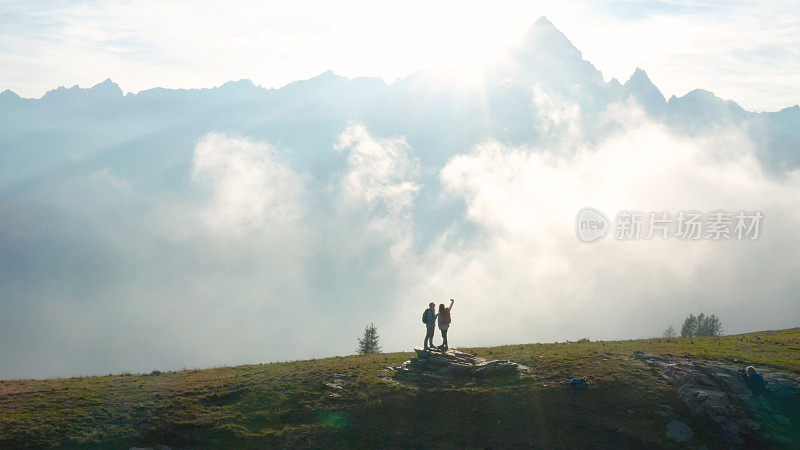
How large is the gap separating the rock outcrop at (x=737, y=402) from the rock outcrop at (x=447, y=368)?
33.5 ft

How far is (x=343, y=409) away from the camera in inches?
1239

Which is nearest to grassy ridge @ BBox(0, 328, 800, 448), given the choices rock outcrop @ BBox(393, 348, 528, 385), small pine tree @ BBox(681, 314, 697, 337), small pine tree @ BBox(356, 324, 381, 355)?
rock outcrop @ BBox(393, 348, 528, 385)

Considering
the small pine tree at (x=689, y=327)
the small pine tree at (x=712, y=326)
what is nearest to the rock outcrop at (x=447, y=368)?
the small pine tree at (x=712, y=326)

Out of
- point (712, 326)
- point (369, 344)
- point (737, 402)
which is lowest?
point (369, 344)

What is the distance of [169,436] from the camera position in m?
28.8

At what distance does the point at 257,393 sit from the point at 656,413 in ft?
79.7

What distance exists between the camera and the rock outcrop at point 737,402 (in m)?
29.0

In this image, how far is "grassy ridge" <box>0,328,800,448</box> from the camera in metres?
28.5

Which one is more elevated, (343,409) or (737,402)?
(737,402)

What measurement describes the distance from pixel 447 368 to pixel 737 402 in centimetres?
1758

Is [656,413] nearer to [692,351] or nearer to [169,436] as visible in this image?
[692,351]

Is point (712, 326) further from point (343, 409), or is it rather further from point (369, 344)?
point (343, 409)

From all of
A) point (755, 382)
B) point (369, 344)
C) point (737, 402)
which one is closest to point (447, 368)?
point (737, 402)

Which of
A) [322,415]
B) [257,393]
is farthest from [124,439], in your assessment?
[322,415]
